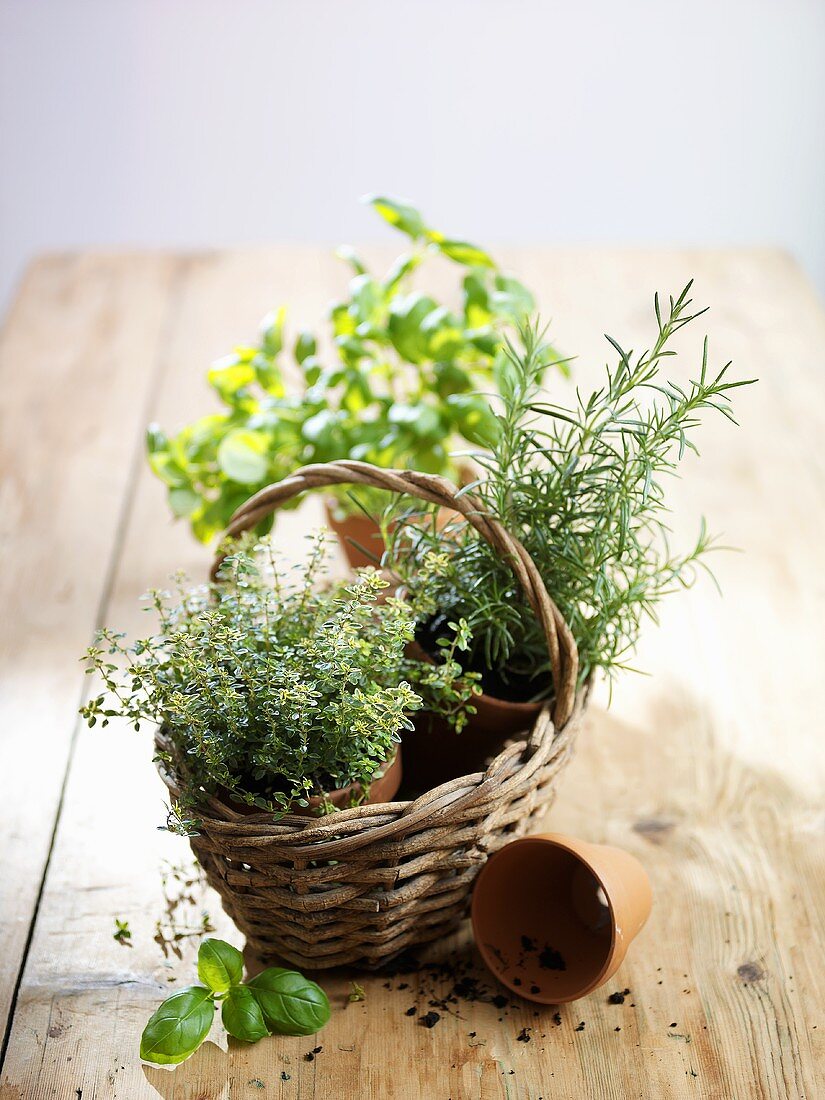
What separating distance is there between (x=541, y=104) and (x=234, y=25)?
2.84ft

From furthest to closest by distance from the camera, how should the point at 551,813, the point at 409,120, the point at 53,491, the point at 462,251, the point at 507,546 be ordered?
the point at 409,120
the point at 53,491
the point at 462,251
the point at 551,813
the point at 507,546

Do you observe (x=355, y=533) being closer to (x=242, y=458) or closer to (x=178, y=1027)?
(x=242, y=458)

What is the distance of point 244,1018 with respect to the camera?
32.4 inches

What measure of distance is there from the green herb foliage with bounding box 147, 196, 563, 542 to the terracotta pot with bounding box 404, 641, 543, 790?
266 millimetres

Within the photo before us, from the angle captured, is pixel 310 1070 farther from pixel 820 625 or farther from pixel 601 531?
pixel 820 625

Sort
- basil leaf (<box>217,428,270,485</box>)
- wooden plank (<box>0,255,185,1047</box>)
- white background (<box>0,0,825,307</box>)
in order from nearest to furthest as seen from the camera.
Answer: wooden plank (<box>0,255,185,1047</box>) → basil leaf (<box>217,428,270,485</box>) → white background (<box>0,0,825,307</box>)

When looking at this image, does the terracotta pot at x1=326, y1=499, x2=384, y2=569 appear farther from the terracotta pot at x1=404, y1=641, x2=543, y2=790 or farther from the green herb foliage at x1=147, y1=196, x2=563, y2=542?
the terracotta pot at x1=404, y1=641, x2=543, y2=790

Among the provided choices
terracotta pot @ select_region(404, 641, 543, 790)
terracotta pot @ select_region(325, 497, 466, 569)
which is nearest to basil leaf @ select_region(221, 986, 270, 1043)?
terracotta pot @ select_region(404, 641, 543, 790)

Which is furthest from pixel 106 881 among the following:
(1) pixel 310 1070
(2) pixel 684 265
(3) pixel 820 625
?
(2) pixel 684 265

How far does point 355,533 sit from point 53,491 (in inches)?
19.6

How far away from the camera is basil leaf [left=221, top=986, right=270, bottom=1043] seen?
82cm

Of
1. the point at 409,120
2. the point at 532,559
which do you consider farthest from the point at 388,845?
the point at 409,120

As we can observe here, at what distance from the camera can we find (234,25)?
120 inches

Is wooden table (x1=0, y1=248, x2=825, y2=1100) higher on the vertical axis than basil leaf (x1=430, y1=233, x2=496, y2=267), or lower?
lower
